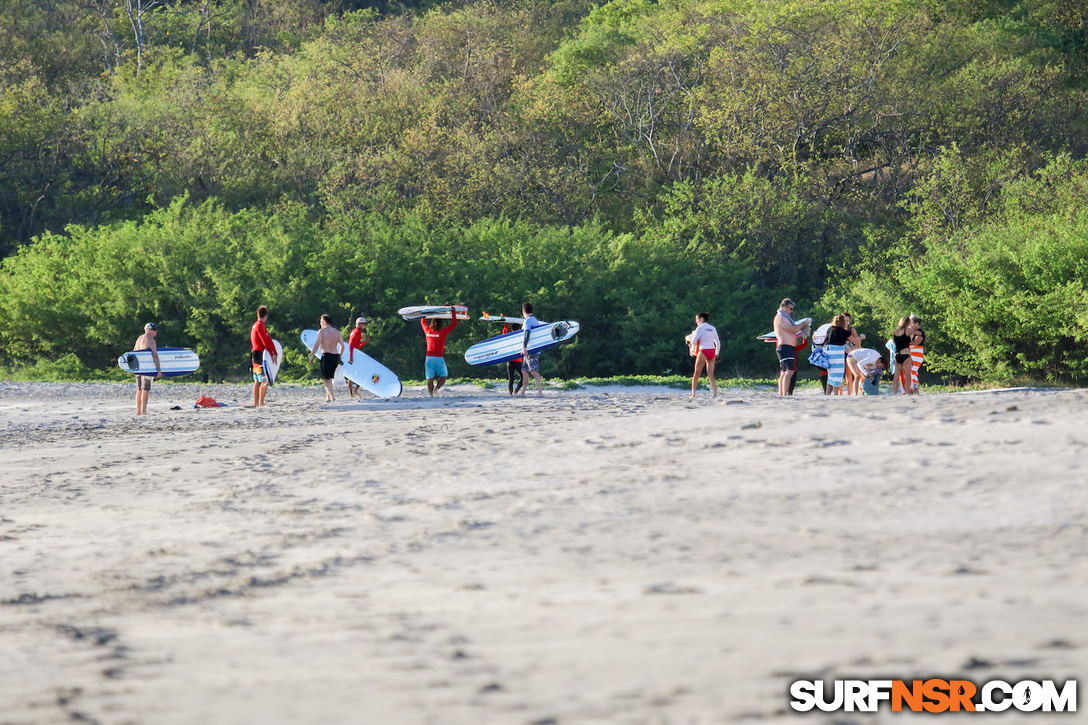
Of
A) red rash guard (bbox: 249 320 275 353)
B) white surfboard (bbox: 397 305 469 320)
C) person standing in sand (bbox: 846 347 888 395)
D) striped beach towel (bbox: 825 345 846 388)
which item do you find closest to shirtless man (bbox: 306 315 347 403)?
red rash guard (bbox: 249 320 275 353)

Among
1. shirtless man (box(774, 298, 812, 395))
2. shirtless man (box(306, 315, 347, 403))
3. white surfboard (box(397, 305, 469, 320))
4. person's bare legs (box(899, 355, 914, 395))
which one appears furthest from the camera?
white surfboard (box(397, 305, 469, 320))

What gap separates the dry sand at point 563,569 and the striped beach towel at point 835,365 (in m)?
6.61

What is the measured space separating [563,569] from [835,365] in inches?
527

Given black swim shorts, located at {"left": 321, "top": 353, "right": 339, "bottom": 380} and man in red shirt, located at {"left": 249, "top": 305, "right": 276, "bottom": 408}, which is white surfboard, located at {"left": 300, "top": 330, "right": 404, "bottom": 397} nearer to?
black swim shorts, located at {"left": 321, "top": 353, "right": 339, "bottom": 380}

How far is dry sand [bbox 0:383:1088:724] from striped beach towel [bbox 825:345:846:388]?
6607 mm

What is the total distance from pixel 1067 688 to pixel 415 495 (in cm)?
583

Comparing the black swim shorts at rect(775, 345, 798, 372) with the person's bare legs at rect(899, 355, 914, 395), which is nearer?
the black swim shorts at rect(775, 345, 798, 372)

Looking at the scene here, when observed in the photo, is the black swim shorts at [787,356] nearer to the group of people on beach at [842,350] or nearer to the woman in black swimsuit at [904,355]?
the group of people on beach at [842,350]

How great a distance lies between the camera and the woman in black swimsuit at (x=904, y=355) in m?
18.0

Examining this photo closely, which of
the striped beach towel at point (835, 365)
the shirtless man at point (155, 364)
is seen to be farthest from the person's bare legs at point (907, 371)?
the shirtless man at point (155, 364)

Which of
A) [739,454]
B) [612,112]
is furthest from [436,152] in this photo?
[739,454]

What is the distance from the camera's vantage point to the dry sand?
475 cm

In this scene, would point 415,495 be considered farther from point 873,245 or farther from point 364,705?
point 873,245

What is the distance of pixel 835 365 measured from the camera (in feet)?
62.7
